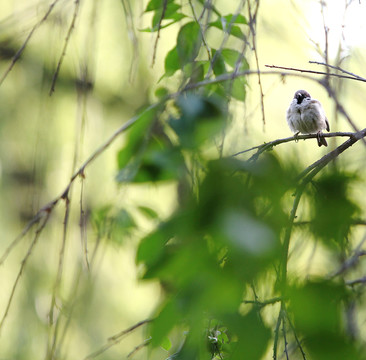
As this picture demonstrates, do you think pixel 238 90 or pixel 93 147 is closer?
pixel 238 90

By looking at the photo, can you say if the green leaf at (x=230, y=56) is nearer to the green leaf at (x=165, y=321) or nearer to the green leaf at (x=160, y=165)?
the green leaf at (x=160, y=165)

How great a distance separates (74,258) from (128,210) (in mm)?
558

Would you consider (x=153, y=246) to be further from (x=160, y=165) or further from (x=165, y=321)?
(x=160, y=165)

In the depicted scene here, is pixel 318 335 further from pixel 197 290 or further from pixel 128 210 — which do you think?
pixel 128 210

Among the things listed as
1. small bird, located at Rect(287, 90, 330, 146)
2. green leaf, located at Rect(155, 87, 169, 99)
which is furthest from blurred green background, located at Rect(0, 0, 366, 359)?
green leaf, located at Rect(155, 87, 169, 99)

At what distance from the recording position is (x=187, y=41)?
3.09 ft

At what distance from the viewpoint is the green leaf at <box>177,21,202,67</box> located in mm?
919

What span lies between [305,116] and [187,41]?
112cm

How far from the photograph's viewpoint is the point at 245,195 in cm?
43

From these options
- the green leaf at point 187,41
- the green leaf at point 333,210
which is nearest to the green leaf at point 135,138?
the green leaf at point 187,41

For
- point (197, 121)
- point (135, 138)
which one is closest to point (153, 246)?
point (197, 121)

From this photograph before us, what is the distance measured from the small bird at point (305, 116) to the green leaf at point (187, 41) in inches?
44.0

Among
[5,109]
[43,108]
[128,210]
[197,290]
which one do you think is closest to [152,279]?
[197,290]

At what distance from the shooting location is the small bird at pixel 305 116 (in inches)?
77.6
